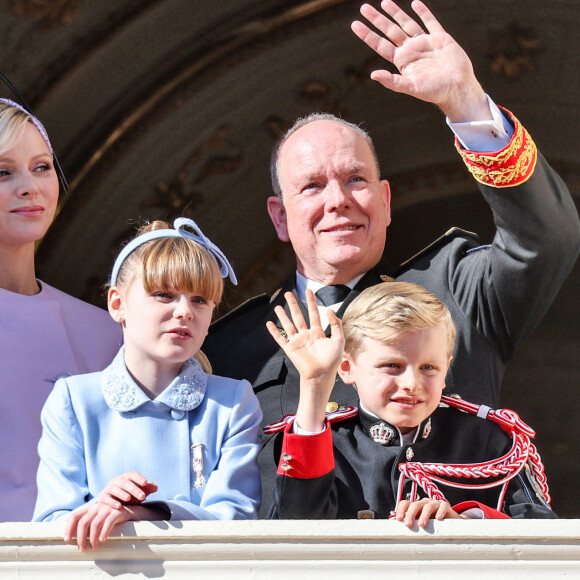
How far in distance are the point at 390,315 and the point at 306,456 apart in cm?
29

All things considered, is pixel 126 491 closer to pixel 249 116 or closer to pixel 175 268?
pixel 175 268

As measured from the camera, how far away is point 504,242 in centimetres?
242

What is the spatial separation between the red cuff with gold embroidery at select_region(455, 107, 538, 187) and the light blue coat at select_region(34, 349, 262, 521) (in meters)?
0.59

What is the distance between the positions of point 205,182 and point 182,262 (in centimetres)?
106

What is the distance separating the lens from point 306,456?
1.93 meters

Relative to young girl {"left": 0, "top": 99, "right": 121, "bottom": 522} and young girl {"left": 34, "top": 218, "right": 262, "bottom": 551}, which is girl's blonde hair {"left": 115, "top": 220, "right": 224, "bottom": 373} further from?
young girl {"left": 0, "top": 99, "right": 121, "bottom": 522}

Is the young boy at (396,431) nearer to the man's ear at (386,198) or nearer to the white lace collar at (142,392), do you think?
the white lace collar at (142,392)

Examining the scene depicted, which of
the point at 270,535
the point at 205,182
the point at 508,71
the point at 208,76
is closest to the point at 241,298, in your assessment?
the point at 205,182

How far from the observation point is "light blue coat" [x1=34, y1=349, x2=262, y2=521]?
80.2 inches

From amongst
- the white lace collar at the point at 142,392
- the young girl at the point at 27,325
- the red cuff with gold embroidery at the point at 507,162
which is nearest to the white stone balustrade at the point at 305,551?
the white lace collar at the point at 142,392

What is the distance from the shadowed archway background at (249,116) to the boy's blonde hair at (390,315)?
3.51 ft

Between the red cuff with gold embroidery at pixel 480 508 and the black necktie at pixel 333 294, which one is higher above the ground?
the black necktie at pixel 333 294

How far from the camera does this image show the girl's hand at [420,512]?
5.81 feet

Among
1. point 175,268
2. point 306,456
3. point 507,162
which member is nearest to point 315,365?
point 306,456
